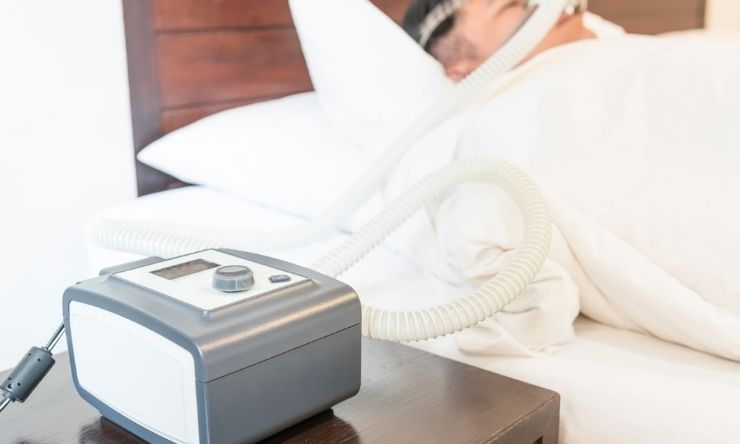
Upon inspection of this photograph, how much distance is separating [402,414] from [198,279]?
0.22 m

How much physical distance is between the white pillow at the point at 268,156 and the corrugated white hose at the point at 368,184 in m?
0.09

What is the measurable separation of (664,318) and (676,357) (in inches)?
1.7

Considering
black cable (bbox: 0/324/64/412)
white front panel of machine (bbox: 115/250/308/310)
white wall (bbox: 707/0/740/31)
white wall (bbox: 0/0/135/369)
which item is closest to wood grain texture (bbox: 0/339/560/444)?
black cable (bbox: 0/324/64/412)

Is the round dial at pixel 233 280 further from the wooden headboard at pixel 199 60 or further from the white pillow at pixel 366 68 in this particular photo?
the wooden headboard at pixel 199 60

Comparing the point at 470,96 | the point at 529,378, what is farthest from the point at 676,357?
the point at 470,96

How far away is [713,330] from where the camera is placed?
0.80 m

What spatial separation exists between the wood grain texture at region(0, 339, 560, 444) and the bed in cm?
6

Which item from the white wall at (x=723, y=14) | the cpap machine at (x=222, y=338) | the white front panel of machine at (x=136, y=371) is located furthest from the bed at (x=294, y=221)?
the white wall at (x=723, y=14)

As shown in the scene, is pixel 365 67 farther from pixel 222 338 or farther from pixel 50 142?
pixel 222 338

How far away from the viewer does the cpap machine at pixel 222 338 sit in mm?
587

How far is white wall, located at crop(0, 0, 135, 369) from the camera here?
120 cm

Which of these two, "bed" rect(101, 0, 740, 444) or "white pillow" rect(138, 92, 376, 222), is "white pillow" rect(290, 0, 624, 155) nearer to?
"white pillow" rect(138, 92, 376, 222)

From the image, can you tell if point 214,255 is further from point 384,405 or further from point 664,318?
point 664,318

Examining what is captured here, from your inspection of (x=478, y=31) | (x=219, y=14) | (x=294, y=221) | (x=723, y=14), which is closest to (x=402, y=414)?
(x=294, y=221)
